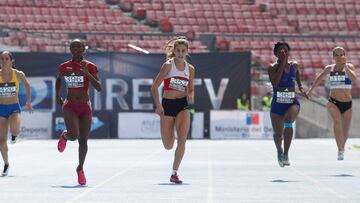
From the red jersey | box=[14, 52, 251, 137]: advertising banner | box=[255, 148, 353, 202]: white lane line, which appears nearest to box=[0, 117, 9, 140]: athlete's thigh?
the red jersey

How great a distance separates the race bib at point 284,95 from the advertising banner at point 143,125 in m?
19.8

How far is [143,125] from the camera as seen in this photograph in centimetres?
3659

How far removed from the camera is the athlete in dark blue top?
16266 millimetres

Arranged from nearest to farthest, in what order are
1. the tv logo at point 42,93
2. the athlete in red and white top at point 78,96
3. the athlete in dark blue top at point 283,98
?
the athlete in red and white top at point 78,96, the athlete in dark blue top at point 283,98, the tv logo at point 42,93

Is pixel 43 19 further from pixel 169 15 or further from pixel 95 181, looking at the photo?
pixel 95 181

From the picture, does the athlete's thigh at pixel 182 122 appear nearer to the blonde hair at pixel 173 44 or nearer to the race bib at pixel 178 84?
the race bib at pixel 178 84

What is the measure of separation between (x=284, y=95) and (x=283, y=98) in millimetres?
51

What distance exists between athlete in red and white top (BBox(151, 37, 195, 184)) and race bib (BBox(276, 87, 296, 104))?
2777 millimetres

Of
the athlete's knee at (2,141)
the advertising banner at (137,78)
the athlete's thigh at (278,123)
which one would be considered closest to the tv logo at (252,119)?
the advertising banner at (137,78)

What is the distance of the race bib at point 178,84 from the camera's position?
14.1 meters

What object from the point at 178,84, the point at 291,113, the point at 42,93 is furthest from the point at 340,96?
the point at 42,93

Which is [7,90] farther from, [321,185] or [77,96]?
[321,185]

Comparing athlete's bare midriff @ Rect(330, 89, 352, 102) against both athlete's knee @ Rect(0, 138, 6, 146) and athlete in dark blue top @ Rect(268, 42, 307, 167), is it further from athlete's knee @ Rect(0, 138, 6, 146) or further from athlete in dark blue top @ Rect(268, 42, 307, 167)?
athlete's knee @ Rect(0, 138, 6, 146)

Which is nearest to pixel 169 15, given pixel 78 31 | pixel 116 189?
pixel 78 31
